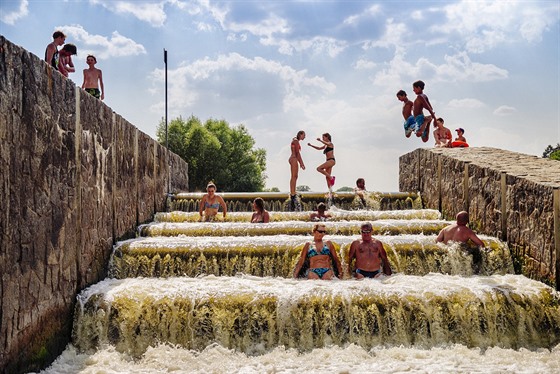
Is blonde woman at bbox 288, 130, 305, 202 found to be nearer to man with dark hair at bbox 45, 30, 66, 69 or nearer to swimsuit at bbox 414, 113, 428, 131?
swimsuit at bbox 414, 113, 428, 131

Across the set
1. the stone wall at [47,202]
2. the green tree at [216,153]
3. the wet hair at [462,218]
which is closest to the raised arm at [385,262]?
the wet hair at [462,218]

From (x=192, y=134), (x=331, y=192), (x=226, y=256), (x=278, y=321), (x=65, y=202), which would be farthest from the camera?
(x=192, y=134)

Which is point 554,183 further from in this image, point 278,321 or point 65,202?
point 65,202

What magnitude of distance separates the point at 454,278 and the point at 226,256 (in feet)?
10.0

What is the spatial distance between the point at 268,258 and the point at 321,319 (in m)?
1.67

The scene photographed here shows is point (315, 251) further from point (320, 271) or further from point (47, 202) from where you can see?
point (47, 202)

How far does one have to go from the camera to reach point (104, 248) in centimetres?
726

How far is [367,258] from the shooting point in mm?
6805

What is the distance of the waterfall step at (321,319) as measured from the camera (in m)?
5.45

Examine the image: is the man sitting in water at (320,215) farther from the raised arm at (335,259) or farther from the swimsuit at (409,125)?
the swimsuit at (409,125)

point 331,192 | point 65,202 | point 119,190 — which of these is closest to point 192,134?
point 331,192

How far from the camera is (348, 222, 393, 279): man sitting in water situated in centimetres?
678

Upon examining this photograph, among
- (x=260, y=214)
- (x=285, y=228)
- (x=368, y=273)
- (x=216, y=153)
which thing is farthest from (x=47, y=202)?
(x=216, y=153)

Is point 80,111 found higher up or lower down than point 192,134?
lower down
